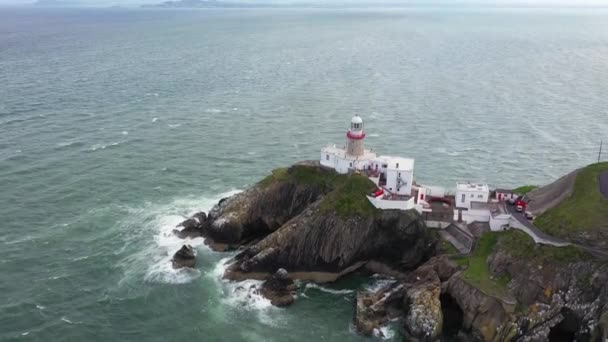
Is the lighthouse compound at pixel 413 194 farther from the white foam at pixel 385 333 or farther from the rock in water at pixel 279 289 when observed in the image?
the white foam at pixel 385 333

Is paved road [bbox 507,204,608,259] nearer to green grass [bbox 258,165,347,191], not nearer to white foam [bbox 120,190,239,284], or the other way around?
green grass [bbox 258,165,347,191]

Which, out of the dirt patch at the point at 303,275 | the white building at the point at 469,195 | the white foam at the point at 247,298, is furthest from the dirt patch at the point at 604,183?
the white foam at the point at 247,298

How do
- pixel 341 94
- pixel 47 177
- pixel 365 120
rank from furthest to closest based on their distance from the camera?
pixel 341 94
pixel 365 120
pixel 47 177

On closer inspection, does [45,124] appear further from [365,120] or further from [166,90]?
[365,120]

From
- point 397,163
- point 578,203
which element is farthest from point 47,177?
point 578,203

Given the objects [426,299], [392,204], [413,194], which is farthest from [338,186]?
[426,299]

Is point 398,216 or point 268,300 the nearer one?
point 268,300

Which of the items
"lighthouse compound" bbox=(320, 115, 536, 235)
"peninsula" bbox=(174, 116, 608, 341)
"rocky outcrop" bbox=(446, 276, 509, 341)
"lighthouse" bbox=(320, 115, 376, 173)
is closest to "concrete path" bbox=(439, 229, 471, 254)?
"peninsula" bbox=(174, 116, 608, 341)

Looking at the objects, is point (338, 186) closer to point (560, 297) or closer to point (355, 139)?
point (355, 139)
